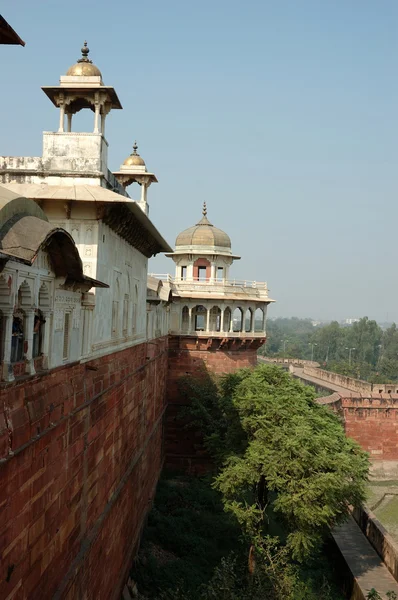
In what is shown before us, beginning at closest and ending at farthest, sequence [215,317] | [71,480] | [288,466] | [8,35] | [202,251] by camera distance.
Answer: [8,35] → [71,480] → [288,466] → [215,317] → [202,251]

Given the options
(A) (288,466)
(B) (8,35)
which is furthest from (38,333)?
(A) (288,466)

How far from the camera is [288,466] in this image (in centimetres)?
1421

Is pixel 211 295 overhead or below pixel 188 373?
overhead

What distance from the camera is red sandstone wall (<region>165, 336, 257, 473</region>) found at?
22625mm

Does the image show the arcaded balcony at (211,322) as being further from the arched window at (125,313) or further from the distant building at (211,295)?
the arched window at (125,313)

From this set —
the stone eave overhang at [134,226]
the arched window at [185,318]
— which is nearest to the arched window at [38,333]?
the stone eave overhang at [134,226]

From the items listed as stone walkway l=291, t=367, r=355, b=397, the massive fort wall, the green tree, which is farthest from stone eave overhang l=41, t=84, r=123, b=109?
stone walkway l=291, t=367, r=355, b=397

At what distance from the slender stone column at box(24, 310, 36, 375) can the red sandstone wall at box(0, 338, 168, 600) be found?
0.35 feet

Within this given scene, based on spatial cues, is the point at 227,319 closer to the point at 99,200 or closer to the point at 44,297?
the point at 99,200

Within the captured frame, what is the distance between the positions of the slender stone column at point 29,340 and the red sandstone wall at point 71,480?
106 millimetres

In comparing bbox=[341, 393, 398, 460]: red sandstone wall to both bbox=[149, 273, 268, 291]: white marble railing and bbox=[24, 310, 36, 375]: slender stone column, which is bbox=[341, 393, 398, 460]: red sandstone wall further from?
bbox=[24, 310, 36, 375]: slender stone column

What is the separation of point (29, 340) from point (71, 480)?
245 centimetres

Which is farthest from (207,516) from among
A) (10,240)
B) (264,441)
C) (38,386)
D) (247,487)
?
(10,240)

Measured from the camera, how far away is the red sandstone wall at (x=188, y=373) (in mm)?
22625
